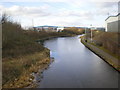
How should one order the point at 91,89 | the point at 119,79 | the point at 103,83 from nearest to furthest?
1. the point at 91,89
2. the point at 103,83
3. the point at 119,79

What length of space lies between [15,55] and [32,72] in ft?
13.6

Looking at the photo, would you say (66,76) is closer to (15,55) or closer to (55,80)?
(55,80)

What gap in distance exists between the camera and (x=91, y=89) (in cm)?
751

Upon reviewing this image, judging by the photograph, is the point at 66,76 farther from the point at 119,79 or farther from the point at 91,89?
the point at 119,79

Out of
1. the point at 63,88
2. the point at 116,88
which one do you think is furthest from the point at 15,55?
the point at 116,88

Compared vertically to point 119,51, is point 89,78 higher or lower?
lower

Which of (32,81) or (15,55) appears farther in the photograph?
(15,55)

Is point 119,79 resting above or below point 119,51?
below

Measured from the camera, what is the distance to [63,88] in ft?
25.2

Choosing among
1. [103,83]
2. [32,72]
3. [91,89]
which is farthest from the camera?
[32,72]

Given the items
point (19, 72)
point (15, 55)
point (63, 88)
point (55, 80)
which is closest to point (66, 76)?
point (55, 80)

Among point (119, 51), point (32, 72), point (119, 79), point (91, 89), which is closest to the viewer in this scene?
point (91, 89)

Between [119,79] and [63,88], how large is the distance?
361cm

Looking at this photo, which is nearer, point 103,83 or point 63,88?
point 63,88
